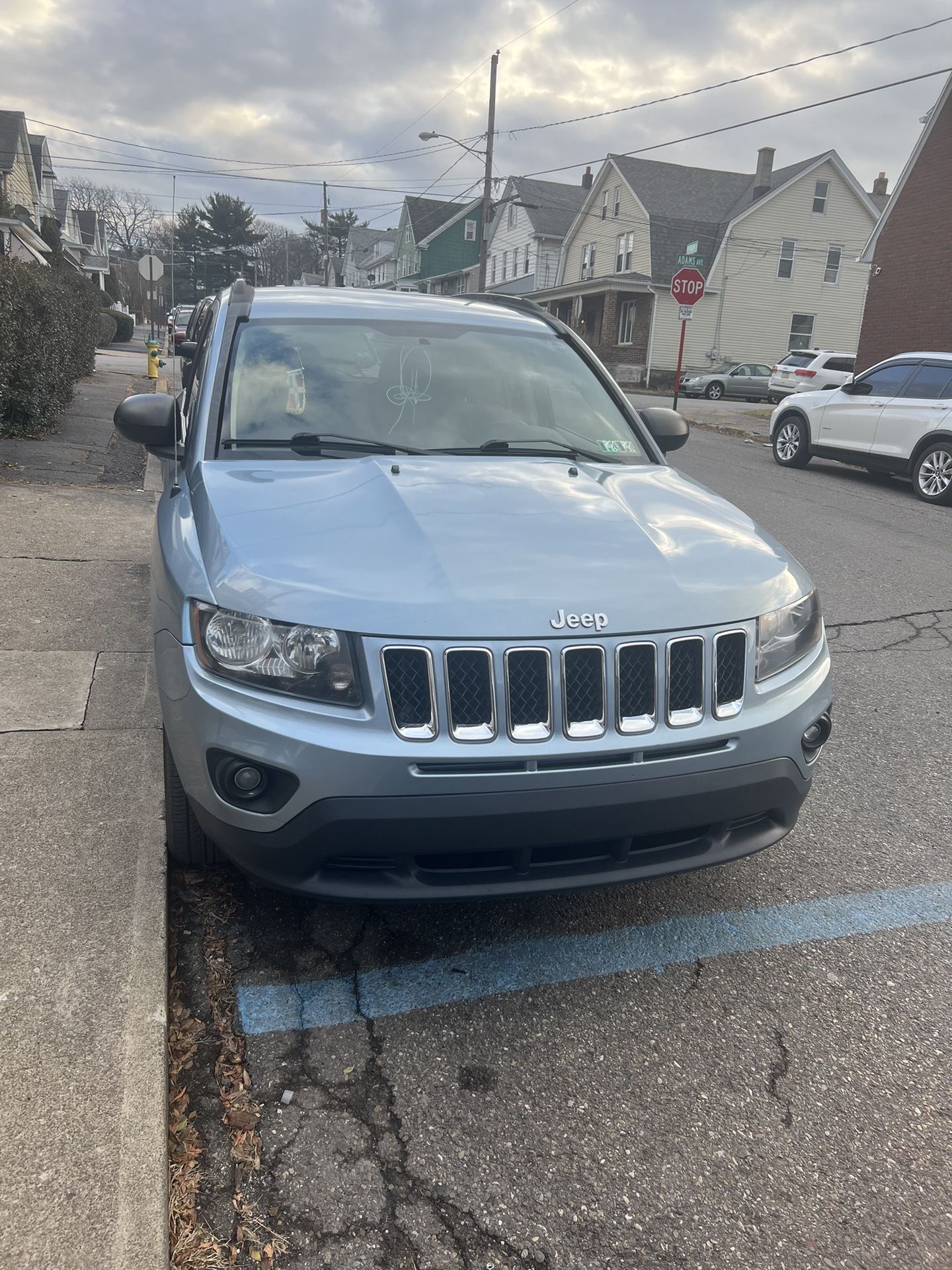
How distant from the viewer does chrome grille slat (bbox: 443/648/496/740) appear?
232 cm

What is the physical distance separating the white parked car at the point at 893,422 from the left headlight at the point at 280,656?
11635 mm

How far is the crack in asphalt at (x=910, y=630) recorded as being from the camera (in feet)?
19.8

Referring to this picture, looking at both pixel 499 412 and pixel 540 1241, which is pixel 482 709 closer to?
pixel 540 1241

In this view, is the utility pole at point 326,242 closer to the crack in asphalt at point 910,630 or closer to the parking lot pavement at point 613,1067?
the crack in asphalt at point 910,630

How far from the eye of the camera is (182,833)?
9.76 ft

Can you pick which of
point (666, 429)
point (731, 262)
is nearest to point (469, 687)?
point (666, 429)

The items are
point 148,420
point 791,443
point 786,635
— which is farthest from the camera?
point 791,443

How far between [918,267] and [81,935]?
80.9ft

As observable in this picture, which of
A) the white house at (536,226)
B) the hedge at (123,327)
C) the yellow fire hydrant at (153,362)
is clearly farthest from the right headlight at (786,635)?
the white house at (536,226)

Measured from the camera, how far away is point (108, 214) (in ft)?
337

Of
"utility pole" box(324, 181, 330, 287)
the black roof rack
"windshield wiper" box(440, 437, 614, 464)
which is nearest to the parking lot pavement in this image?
"windshield wiper" box(440, 437, 614, 464)

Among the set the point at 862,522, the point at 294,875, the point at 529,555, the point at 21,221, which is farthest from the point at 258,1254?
the point at 21,221

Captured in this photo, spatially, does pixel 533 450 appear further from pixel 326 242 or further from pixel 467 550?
pixel 326 242

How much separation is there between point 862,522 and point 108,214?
11102cm
